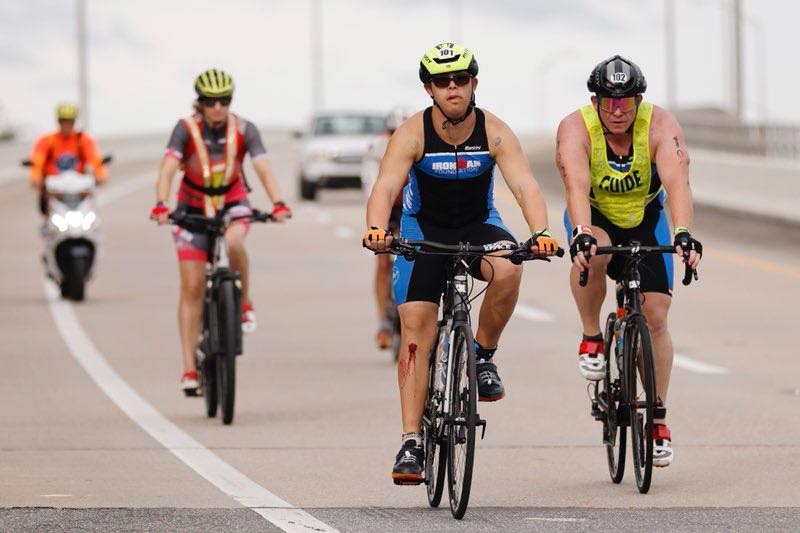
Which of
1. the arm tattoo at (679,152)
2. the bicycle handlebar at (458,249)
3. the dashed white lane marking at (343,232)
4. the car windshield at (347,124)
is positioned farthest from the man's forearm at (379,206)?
the car windshield at (347,124)

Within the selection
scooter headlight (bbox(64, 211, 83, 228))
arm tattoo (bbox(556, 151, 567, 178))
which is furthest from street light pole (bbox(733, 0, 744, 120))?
arm tattoo (bbox(556, 151, 567, 178))

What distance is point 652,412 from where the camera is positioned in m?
9.07

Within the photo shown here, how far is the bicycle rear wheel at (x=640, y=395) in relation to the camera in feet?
29.7

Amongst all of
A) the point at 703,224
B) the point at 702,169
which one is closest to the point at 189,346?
the point at 703,224

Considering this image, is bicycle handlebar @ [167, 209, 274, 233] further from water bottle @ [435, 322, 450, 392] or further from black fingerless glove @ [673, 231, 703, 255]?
black fingerless glove @ [673, 231, 703, 255]

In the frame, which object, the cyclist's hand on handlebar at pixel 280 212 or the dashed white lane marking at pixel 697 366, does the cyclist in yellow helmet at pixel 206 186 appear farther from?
the dashed white lane marking at pixel 697 366

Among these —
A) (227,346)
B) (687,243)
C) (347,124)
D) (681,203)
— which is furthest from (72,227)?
(347,124)

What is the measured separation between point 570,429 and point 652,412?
109 inches

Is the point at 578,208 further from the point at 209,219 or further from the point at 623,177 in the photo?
the point at 209,219

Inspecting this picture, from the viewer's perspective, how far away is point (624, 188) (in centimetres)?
973

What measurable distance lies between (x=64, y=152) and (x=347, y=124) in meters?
22.0

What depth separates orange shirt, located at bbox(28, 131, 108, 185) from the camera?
20.9m

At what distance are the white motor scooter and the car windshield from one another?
819 inches

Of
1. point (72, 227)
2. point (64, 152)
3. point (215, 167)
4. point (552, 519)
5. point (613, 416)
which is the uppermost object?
point (64, 152)
